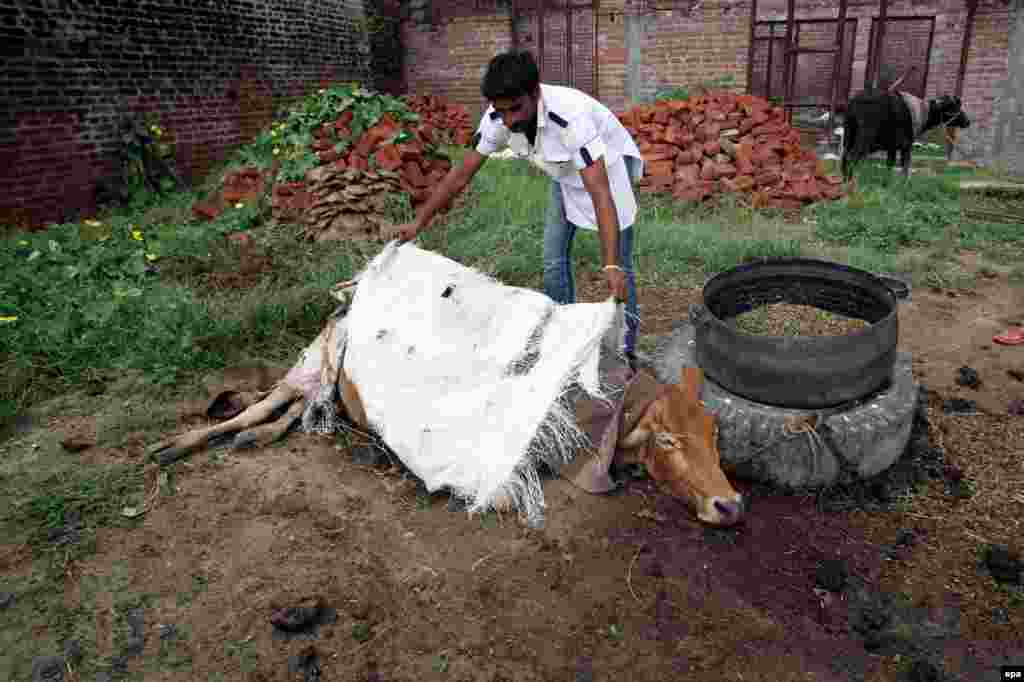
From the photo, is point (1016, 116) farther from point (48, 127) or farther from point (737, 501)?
point (48, 127)

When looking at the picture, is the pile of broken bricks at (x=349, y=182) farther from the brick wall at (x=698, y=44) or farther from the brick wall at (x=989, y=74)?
the brick wall at (x=989, y=74)

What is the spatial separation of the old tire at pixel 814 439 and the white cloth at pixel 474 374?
2.07 feet

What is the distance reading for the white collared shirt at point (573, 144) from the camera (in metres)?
2.63

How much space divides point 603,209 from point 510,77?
2.03ft

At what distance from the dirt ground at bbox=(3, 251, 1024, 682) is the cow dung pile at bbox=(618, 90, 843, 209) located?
5083mm

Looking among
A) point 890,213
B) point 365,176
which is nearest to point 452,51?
point 365,176

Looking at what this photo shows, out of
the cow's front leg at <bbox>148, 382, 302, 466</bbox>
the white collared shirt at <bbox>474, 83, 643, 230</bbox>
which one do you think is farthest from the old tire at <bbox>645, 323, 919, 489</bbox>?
the cow's front leg at <bbox>148, 382, 302, 466</bbox>

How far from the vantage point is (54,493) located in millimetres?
2707

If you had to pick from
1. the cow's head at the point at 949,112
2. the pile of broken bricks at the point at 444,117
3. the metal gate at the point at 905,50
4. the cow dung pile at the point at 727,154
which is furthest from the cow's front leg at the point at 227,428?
the metal gate at the point at 905,50

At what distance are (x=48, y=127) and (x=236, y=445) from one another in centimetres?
→ 527

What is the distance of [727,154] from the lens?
313 inches

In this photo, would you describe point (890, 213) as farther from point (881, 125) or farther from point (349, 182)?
point (349, 182)

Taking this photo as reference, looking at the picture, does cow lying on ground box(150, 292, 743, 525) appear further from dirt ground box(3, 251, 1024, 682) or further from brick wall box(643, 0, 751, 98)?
brick wall box(643, 0, 751, 98)

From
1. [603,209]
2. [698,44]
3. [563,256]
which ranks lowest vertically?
[563,256]
